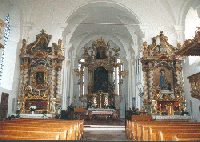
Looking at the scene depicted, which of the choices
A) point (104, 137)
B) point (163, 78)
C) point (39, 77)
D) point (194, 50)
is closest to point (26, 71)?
point (39, 77)

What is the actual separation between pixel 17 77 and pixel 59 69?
9.09ft

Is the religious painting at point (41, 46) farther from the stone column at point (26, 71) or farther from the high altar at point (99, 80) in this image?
the high altar at point (99, 80)

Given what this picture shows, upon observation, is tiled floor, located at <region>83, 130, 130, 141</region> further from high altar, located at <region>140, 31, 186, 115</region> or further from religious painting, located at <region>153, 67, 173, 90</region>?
religious painting, located at <region>153, 67, 173, 90</region>

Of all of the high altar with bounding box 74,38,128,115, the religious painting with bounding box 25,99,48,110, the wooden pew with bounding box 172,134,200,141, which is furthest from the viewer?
the high altar with bounding box 74,38,128,115

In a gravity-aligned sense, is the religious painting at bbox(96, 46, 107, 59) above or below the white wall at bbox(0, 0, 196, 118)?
below

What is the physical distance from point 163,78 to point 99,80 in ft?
26.1

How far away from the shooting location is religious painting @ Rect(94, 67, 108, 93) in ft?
62.7

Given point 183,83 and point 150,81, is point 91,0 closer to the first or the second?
point 150,81

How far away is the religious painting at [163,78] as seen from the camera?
41.5 ft

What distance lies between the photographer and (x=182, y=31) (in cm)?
1343

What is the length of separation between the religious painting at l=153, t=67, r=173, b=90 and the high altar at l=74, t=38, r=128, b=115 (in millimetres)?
6138

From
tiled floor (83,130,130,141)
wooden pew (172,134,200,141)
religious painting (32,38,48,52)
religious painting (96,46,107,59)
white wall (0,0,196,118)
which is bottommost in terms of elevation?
tiled floor (83,130,130,141)

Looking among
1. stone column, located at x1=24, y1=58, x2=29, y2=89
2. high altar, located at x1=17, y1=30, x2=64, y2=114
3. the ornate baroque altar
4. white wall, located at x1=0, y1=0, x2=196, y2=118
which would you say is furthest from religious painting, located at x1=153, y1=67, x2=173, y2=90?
stone column, located at x1=24, y1=58, x2=29, y2=89

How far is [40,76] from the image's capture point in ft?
41.9
